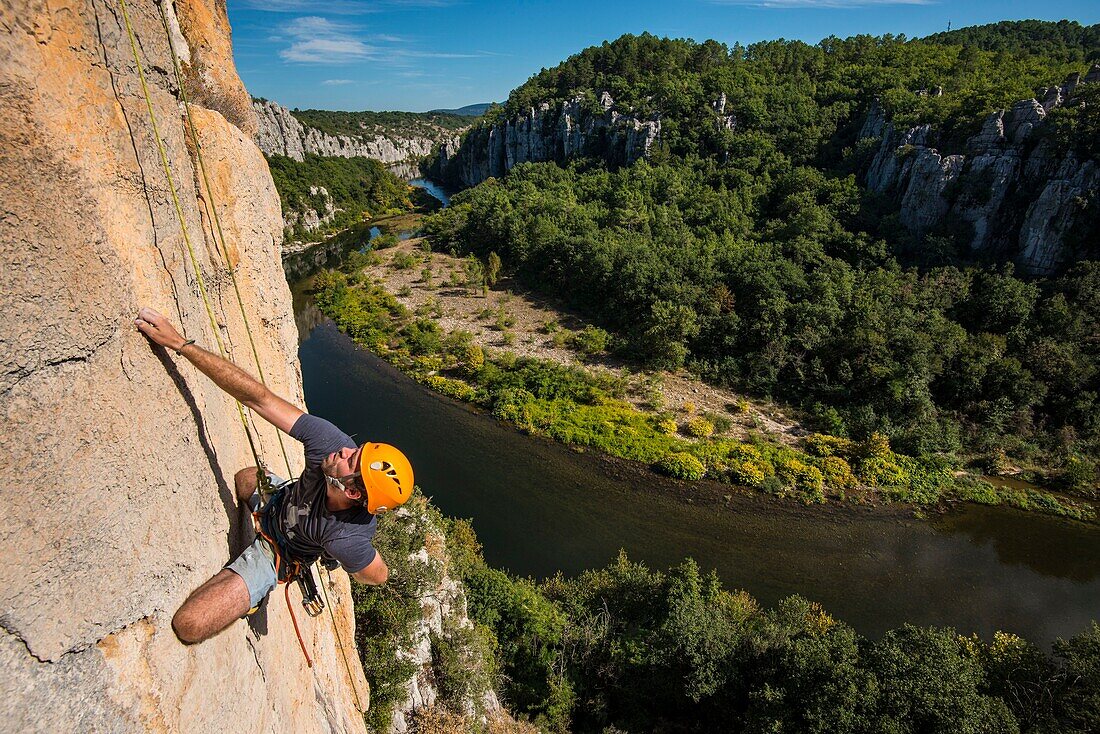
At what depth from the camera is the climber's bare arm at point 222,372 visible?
265cm

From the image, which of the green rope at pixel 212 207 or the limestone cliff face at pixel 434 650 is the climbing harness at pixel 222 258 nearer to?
the green rope at pixel 212 207

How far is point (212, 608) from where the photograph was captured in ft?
9.26

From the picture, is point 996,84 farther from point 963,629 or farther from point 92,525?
point 92,525

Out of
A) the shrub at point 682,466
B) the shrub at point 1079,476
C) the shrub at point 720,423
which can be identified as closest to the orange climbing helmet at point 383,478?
the shrub at point 682,466

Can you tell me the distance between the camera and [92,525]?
7.03 feet

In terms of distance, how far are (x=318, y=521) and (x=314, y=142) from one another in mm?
90816

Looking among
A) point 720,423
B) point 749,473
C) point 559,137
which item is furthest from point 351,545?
point 559,137

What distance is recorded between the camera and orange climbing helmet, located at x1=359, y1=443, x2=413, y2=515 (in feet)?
9.54

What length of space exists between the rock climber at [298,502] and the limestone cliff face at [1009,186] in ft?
113

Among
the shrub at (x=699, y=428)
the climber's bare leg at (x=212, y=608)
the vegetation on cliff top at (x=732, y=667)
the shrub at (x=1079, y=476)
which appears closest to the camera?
the climber's bare leg at (x=212, y=608)

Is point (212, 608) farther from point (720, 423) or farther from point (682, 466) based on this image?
point (720, 423)

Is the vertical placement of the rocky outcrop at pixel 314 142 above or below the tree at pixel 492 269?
above

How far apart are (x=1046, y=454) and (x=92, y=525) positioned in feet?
93.5

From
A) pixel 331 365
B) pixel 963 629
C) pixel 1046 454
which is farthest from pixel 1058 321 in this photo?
pixel 331 365
